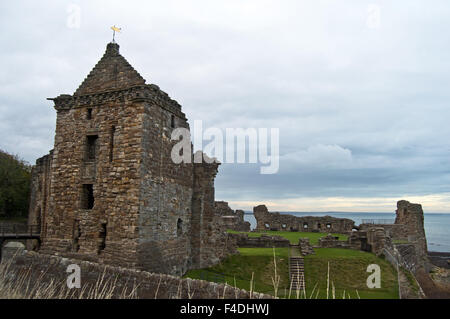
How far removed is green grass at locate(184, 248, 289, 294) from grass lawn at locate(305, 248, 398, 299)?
5.01ft

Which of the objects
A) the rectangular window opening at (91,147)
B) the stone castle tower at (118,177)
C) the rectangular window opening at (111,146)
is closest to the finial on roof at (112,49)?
the stone castle tower at (118,177)

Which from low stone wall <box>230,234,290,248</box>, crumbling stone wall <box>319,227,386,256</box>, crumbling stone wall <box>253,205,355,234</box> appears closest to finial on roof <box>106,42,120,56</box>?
low stone wall <box>230,234,290,248</box>

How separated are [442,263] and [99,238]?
166 feet

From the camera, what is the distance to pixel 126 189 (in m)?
15.6

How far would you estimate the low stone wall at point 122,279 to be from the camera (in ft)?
28.2

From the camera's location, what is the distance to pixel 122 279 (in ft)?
33.5

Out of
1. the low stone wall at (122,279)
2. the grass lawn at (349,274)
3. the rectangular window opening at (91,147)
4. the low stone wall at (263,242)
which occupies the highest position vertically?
the rectangular window opening at (91,147)

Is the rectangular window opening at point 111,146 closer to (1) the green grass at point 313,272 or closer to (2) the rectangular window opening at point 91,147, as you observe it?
(2) the rectangular window opening at point 91,147

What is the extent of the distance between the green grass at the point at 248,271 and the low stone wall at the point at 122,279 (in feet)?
27.8

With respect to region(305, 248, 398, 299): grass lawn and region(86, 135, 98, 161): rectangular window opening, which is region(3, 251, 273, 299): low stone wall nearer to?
region(86, 135, 98, 161): rectangular window opening

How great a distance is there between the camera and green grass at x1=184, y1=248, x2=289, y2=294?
1865 cm

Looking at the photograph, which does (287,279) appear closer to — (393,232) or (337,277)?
(337,277)
